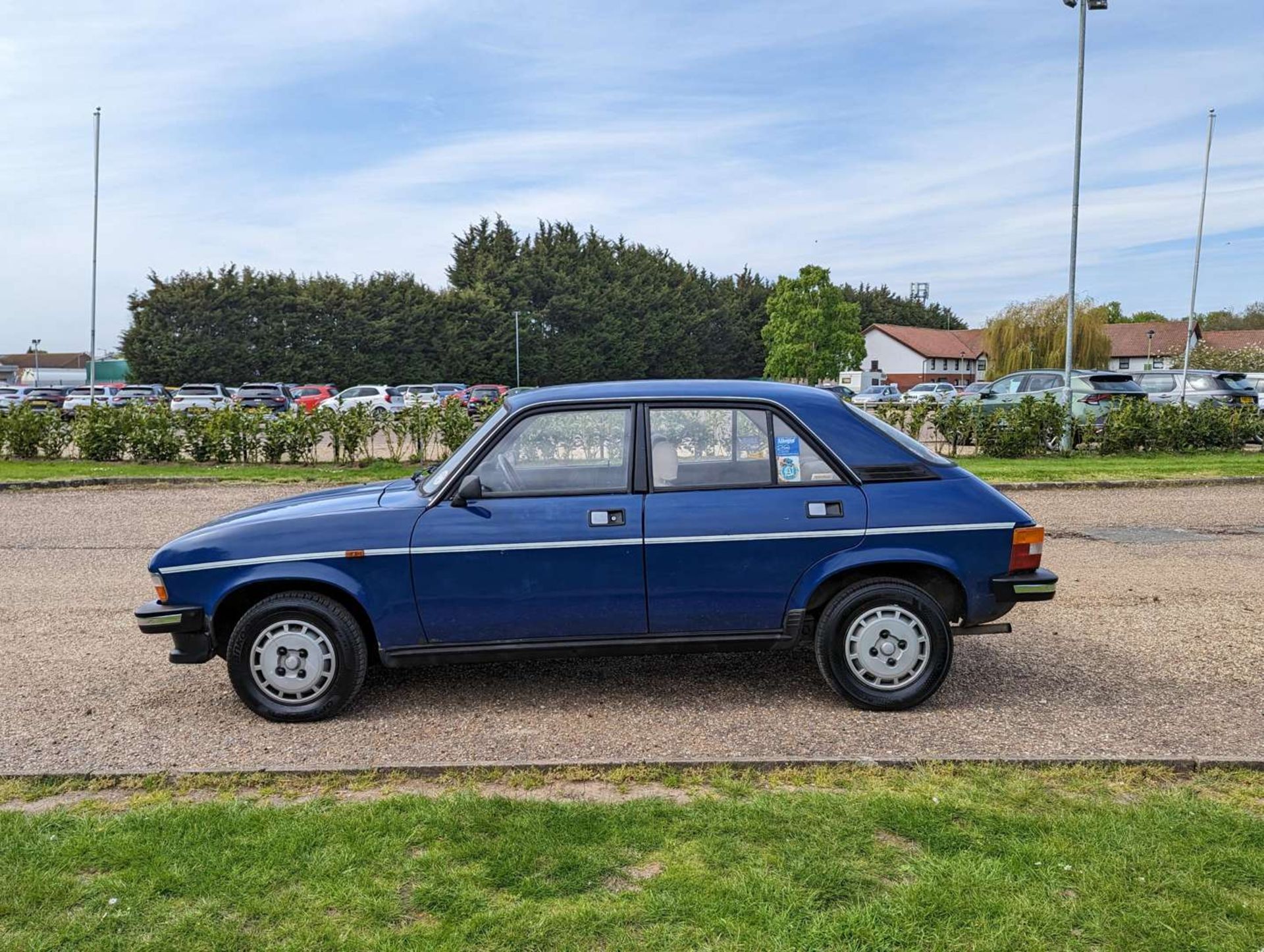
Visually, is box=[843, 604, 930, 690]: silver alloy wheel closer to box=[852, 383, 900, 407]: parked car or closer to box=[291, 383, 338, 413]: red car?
box=[291, 383, 338, 413]: red car

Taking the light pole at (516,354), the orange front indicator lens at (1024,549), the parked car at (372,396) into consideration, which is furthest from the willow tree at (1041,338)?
the orange front indicator lens at (1024,549)

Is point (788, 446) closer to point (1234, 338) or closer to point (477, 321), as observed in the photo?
point (477, 321)

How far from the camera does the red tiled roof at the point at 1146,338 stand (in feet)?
305

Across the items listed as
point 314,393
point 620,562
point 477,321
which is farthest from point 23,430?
point 477,321

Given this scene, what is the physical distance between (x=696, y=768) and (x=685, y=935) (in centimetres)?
134

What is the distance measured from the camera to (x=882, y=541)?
16.6ft

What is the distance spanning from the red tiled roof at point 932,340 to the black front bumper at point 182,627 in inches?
4000

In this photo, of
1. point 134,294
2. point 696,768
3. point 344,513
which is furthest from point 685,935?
point 134,294

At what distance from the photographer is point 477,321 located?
68.6 metres

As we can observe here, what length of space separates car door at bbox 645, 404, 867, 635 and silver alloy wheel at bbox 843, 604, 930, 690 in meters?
0.39

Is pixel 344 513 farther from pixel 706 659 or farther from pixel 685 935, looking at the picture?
pixel 685 935

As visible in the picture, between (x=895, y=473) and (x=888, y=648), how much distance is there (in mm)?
885

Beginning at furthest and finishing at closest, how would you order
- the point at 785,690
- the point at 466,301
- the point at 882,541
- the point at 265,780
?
the point at 466,301
the point at 785,690
the point at 882,541
the point at 265,780

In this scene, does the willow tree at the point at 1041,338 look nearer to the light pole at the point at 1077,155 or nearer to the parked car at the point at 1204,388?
the parked car at the point at 1204,388
